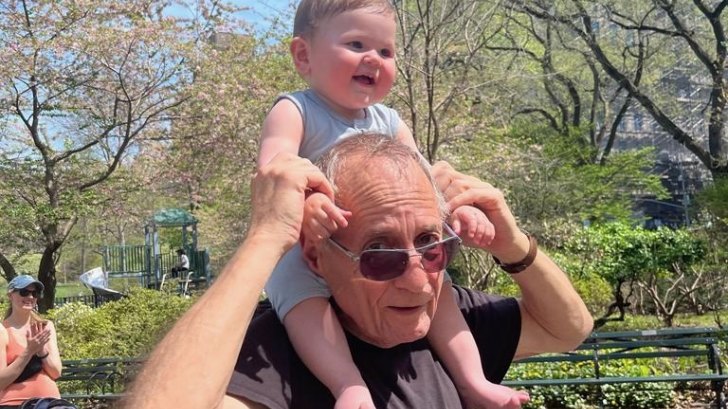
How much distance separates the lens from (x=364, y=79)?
6.66ft

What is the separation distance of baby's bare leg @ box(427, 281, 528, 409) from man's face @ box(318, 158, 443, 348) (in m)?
0.16

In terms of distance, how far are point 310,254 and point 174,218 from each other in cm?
2313

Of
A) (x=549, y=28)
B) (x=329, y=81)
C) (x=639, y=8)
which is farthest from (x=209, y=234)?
(x=329, y=81)

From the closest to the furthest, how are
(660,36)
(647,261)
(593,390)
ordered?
(593,390) < (647,261) < (660,36)

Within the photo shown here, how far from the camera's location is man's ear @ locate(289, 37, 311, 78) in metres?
2.08

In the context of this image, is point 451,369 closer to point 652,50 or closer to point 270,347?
point 270,347

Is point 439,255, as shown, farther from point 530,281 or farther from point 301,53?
point 301,53

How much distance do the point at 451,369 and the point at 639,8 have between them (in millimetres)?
19240

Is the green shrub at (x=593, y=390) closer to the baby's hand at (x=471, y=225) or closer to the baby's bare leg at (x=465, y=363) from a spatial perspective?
the baby's bare leg at (x=465, y=363)

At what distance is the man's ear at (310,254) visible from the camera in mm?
1828

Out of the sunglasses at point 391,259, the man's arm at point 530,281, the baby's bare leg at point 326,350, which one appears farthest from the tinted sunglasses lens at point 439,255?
the baby's bare leg at point 326,350

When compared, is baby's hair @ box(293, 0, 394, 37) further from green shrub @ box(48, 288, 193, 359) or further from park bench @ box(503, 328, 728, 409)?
green shrub @ box(48, 288, 193, 359)

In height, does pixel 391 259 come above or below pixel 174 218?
above

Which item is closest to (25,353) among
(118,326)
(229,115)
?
(118,326)
